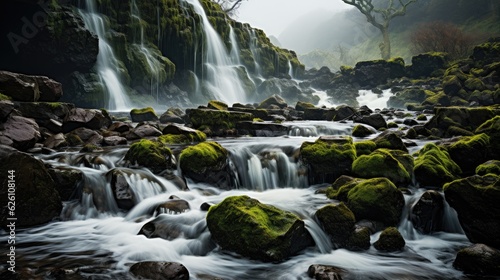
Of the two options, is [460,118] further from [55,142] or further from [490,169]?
[55,142]

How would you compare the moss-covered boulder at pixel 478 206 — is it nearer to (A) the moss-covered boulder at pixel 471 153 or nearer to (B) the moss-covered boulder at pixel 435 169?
(B) the moss-covered boulder at pixel 435 169

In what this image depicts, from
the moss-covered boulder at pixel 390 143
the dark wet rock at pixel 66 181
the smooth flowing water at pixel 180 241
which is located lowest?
the smooth flowing water at pixel 180 241

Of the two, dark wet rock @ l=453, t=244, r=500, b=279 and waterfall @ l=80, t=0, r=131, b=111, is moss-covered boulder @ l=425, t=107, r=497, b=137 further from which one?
waterfall @ l=80, t=0, r=131, b=111

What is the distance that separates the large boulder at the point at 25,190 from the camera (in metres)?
4.96

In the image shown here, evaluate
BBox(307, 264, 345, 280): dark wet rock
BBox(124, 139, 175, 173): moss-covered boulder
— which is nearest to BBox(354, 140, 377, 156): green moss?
BBox(124, 139, 175, 173): moss-covered boulder

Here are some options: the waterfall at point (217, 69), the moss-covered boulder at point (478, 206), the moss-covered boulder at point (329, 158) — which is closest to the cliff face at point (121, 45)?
the waterfall at point (217, 69)

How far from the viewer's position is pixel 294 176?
27.1 feet

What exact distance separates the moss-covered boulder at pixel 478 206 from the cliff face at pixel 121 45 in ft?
65.6

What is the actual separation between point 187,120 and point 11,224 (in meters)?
12.2

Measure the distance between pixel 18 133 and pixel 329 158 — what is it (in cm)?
817

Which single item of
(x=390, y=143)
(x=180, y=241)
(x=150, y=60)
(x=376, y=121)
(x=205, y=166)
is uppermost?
(x=150, y=60)

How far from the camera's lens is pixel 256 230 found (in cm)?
442


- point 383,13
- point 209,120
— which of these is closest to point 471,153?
point 209,120

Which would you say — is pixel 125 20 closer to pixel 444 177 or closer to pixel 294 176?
pixel 294 176
